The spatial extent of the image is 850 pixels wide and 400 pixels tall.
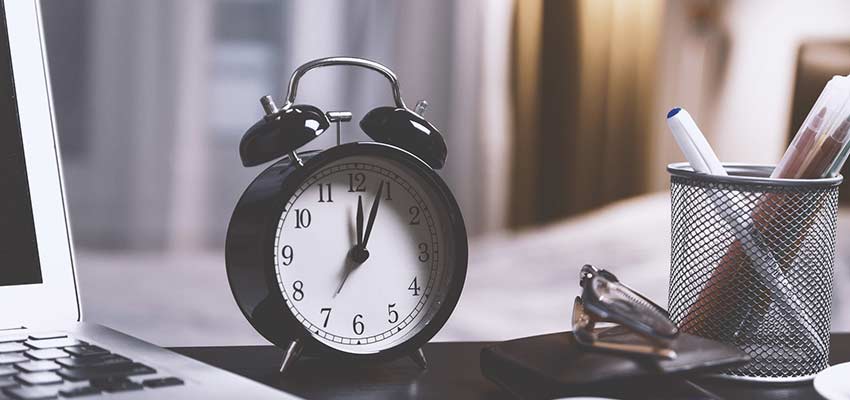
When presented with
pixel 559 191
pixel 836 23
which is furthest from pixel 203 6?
pixel 836 23

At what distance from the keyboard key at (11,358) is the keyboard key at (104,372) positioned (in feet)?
0.12

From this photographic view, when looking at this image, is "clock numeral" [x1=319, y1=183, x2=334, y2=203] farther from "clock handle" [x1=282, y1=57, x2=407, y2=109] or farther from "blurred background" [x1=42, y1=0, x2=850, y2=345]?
"blurred background" [x1=42, y1=0, x2=850, y2=345]

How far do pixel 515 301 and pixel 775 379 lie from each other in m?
1.26

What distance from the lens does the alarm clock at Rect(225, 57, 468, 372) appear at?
57 centimetres

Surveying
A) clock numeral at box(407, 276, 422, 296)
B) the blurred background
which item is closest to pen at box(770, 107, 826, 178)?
clock numeral at box(407, 276, 422, 296)

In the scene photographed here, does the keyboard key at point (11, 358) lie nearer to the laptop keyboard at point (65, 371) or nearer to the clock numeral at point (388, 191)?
the laptop keyboard at point (65, 371)

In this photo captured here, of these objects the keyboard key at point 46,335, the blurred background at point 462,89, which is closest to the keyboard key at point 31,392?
the keyboard key at point 46,335

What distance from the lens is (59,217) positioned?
24.1 inches

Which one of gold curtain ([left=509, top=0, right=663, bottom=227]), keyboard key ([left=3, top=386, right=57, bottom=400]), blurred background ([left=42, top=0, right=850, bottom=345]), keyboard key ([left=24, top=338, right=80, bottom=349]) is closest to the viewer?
keyboard key ([left=3, top=386, right=57, bottom=400])

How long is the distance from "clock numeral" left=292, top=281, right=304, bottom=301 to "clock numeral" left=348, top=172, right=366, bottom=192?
0.23 ft

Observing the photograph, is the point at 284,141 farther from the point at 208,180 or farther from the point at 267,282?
the point at 208,180

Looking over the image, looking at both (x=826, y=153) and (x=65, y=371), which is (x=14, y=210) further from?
(x=826, y=153)

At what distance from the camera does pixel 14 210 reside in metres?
0.60

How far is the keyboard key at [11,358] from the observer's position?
49cm
